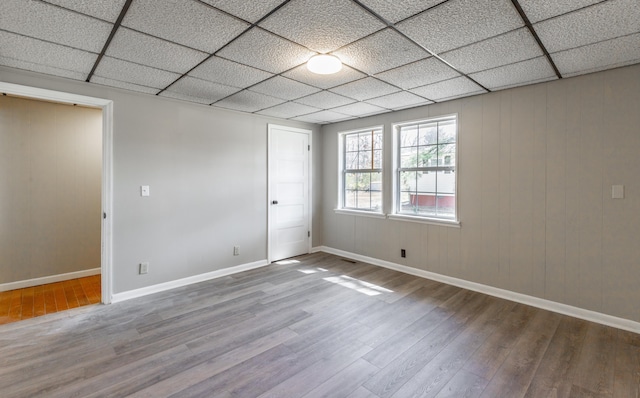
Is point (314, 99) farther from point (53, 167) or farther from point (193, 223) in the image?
point (53, 167)

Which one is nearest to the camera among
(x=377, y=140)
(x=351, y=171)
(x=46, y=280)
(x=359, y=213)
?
(x=46, y=280)

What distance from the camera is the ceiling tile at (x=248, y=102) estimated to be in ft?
11.9

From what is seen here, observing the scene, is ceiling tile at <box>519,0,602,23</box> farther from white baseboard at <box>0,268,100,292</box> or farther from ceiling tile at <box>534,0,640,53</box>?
white baseboard at <box>0,268,100,292</box>

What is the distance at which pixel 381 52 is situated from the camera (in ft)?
7.84

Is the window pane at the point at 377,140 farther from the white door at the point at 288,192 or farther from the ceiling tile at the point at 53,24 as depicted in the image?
the ceiling tile at the point at 53,24

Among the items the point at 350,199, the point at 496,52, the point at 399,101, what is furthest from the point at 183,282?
the point at 496,52

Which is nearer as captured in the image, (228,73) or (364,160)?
(228,73)

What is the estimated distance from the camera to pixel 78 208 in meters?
4.22

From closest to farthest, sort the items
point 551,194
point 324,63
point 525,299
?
1. point 324,63
2. point 551,194
3. point 525,299

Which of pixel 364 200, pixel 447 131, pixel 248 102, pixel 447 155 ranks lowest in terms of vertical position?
pixel 364 200

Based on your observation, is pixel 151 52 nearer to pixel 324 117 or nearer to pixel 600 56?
pixel 324 117

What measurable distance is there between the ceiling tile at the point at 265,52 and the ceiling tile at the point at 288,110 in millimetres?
1320

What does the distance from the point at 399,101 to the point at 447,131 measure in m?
0.77

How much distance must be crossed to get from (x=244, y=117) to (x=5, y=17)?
272 cm
